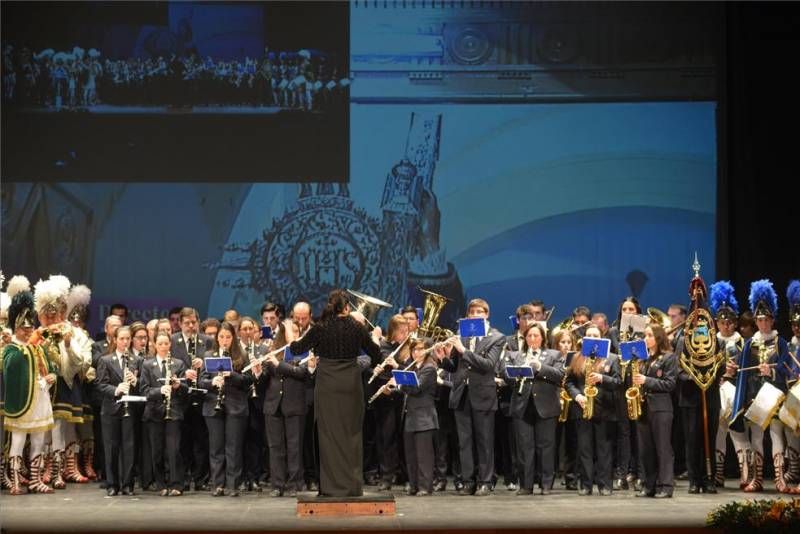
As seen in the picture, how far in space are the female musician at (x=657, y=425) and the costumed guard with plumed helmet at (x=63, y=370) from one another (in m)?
5.28

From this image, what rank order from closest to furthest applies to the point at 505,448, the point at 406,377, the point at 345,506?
the point at 345,506 < the point at 406,377 < the point at 505,448

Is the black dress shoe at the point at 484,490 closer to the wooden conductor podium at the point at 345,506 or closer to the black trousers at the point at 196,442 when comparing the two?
the wooden conductor podium at the point at 345,506

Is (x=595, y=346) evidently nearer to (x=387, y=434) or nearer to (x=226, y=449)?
(x=387, y=434)

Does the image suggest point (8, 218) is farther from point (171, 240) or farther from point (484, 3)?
point (484, 3)

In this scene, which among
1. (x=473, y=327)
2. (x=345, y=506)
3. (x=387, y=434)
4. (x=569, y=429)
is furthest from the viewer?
(x=569, y=429)

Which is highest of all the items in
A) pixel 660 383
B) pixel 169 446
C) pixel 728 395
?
pixel 660 383

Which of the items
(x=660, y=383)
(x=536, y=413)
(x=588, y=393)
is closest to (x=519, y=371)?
(x=536, y=413)

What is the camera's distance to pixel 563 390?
11125 millimetres

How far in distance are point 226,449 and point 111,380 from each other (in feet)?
3.98

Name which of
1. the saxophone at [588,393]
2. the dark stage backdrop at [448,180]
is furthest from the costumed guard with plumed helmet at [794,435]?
the dark stage backdrop at [448,180]

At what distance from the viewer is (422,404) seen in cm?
1067

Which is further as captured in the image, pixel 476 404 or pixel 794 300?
pixel 794 300

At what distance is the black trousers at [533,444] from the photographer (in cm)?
1091

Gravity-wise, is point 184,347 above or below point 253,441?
above
